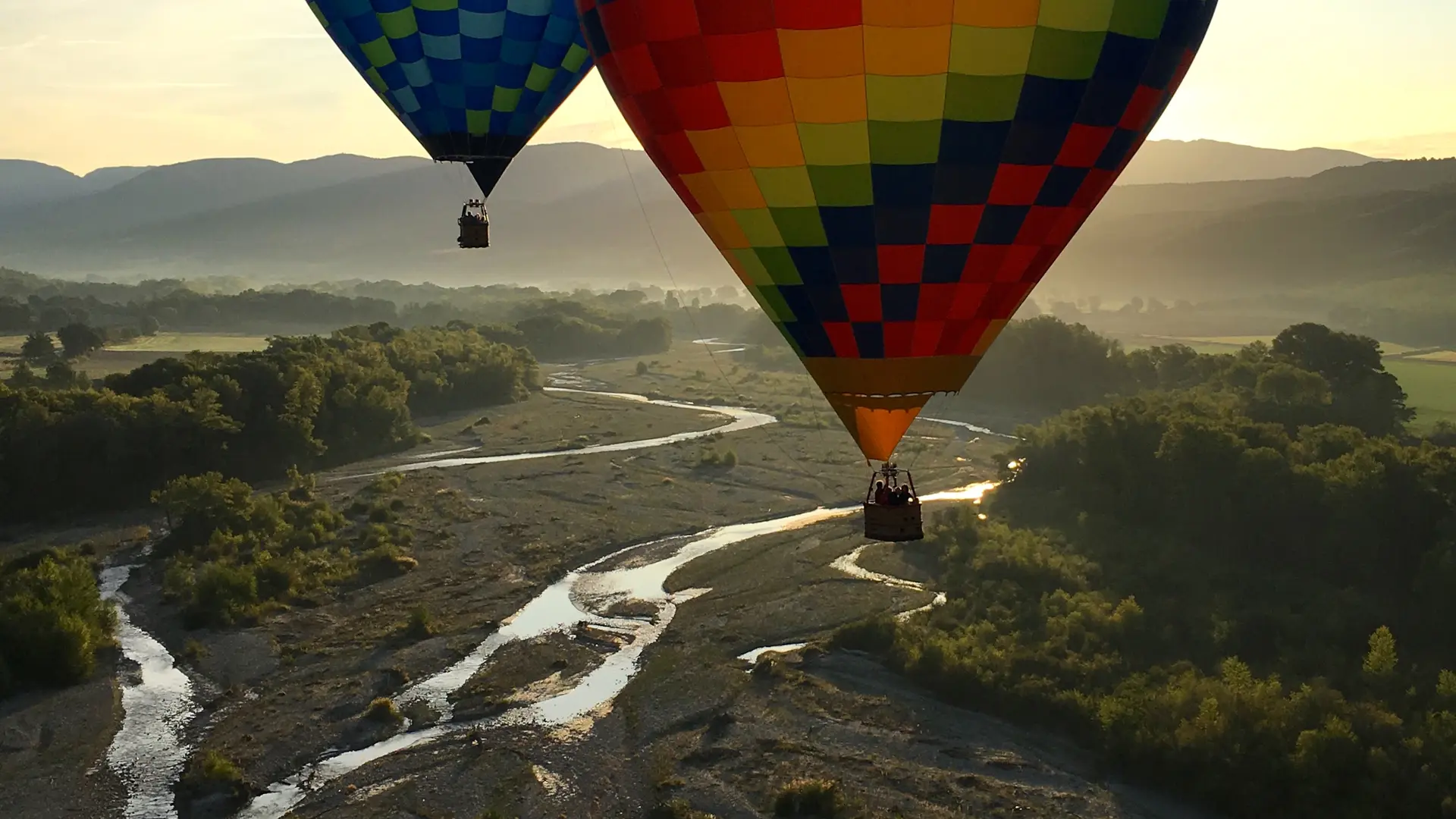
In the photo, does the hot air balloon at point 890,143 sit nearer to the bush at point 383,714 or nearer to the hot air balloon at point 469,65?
the hot air balloon at point 469,65

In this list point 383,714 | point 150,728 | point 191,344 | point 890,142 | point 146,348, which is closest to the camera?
point 890,142

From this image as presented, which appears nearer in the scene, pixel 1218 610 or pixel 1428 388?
pixel 1218 610

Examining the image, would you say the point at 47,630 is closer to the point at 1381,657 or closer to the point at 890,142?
the point at 890,142

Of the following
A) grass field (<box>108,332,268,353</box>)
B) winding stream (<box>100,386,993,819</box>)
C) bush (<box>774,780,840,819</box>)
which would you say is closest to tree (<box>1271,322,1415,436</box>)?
winding stream (<box>100,386,993,819</box>)

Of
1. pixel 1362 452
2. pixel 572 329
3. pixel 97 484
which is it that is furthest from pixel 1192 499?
pixel 572 329

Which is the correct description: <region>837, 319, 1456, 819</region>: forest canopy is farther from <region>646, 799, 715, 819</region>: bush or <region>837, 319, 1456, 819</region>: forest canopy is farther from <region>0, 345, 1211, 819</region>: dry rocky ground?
<region>646, 799, 715, 819</region>: bush

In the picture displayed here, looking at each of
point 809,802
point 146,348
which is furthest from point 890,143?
point 146,348

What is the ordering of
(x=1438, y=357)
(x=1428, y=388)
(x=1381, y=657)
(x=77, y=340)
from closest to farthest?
(x=1381, y=657) → (x=1428, y=388) → (x=77, y=340) → (x=1438, y=357)

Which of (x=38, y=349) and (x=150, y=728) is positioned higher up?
(x=38, y=349)
